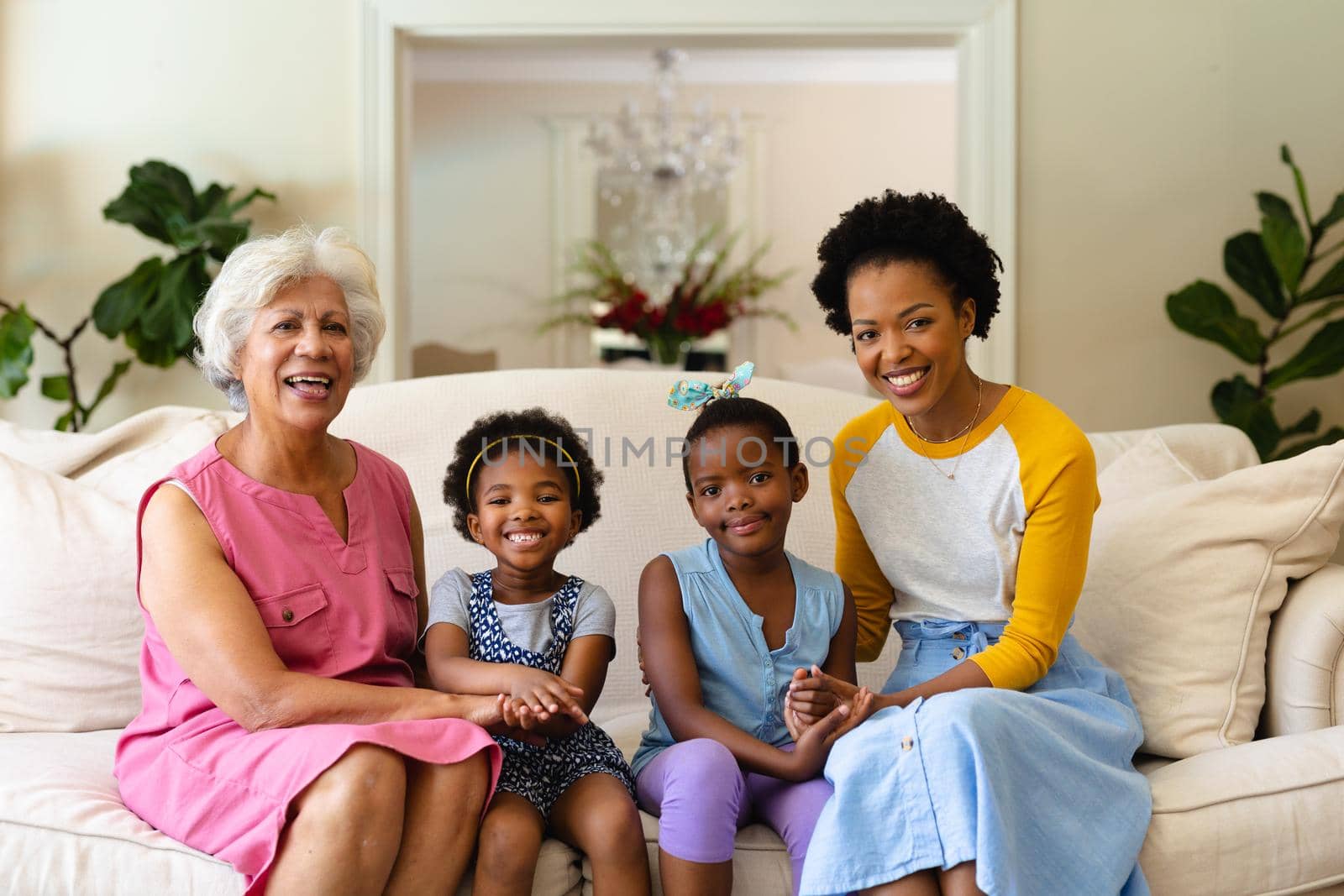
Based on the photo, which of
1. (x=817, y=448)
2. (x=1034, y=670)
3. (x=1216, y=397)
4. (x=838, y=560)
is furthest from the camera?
(x=1216, y=397)

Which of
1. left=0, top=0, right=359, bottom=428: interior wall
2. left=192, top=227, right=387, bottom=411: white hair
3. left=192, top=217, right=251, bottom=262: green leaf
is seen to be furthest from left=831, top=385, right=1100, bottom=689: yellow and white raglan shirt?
left=0, top=0, right=359, bottom=428: interior wall

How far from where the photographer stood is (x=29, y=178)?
361cm

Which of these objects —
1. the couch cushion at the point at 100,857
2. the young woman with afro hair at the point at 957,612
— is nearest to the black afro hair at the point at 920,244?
the young woman with afro hair at the point at 957,612

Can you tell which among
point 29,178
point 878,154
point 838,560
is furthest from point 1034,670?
point 878,154

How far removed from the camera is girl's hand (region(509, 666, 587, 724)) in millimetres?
1479

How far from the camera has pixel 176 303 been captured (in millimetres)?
3312

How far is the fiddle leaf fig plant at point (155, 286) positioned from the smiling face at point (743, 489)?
2.11m

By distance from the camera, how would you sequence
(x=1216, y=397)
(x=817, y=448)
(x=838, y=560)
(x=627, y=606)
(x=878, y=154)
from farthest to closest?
(x=878, y=154) < (x=1216, y=397) < (x=817, y=448) < (x=627, y=606) < (x=838, y=560)

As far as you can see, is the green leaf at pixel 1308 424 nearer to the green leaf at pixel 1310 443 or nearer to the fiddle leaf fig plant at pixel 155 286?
the green leaf at pixel 1310 443

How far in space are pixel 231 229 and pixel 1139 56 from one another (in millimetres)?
2751

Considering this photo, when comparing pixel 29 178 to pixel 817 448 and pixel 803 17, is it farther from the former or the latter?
pixel 817 448

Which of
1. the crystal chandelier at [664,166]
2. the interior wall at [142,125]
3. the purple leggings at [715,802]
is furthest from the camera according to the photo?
the crystal chandelier at [664,166]

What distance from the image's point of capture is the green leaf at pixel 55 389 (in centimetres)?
348

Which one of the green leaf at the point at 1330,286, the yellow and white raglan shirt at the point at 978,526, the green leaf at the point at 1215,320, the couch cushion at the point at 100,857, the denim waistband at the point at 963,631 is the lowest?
the couch cushion at the point at 100,857
